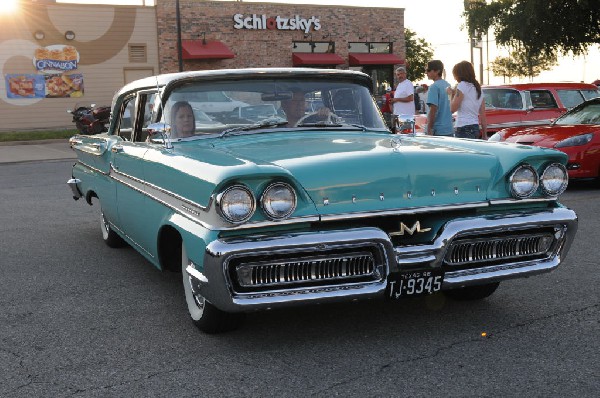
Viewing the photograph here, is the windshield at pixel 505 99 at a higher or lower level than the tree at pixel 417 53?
lower

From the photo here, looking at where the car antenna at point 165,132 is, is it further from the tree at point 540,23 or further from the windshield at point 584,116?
the tree at point 540,23

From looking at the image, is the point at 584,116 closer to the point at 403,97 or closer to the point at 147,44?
the point at 403,97

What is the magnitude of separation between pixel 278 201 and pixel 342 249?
15.2 inches

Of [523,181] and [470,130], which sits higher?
[470,130]

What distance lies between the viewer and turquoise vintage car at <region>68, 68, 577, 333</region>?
3.53 metres

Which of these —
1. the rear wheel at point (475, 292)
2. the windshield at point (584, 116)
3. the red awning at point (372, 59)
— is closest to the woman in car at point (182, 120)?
the rear wheel at point (475, 292)

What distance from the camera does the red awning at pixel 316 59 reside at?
33228mm

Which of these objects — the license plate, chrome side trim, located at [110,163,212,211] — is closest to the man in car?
chrome side trim, located at [110,163,212,211]

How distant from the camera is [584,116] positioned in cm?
1080

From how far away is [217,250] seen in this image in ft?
11.3

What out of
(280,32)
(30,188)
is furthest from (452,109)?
(280,32)

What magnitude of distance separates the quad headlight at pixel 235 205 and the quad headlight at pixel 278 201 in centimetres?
7

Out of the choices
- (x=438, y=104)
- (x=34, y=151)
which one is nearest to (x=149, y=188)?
(x=438, y=104)

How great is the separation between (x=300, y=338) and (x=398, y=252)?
768 mm
